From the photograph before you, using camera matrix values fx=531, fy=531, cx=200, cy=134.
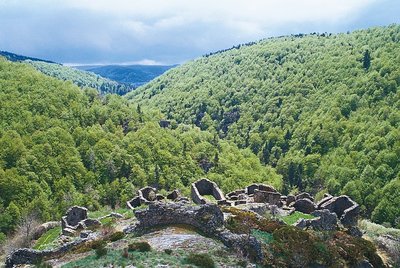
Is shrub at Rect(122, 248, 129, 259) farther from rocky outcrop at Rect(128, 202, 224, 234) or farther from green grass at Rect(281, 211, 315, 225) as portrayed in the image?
green grass at Rect(281, 211, 315, 225)

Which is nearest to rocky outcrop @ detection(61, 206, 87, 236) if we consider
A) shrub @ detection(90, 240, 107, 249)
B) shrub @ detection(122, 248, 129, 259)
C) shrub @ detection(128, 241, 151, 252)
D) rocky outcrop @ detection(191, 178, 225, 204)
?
rocky outcrop @ detection(191, 178, 225, 204)

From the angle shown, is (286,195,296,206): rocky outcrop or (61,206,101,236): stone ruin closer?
(61,206,101,236): stone ruin

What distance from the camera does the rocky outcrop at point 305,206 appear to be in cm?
5791

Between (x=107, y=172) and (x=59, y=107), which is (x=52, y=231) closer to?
(x=107, y=172)

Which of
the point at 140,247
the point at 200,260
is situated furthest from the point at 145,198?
the point at 200,260

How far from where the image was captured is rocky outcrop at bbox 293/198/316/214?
57906 millimetres

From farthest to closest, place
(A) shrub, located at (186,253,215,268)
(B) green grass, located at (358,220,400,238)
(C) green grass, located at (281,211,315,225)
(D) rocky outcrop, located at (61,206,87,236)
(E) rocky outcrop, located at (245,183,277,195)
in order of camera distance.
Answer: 1. (E) rocky outcrop, located at (245,183,277,195)
2. (D) rocky outcrop, located at (61,206,87,236)
3. (C) green grass, located at (281,211,315,225)
4. (B) green grass, located at (358,220,400,238)
5. (A) shrub, located at (186,253,215,268)

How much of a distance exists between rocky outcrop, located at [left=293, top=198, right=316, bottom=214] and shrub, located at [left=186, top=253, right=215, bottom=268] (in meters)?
33.1

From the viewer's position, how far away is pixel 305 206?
2307 inches

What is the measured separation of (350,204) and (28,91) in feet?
540

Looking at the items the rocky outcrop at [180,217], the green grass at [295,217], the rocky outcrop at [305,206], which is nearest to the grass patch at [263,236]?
the rocky outcrop at [180,217]

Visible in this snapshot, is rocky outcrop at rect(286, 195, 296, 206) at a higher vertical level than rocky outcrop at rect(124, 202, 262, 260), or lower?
lower

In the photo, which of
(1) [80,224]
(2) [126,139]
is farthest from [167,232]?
(2) [126,139]

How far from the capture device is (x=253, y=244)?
29875 mm
